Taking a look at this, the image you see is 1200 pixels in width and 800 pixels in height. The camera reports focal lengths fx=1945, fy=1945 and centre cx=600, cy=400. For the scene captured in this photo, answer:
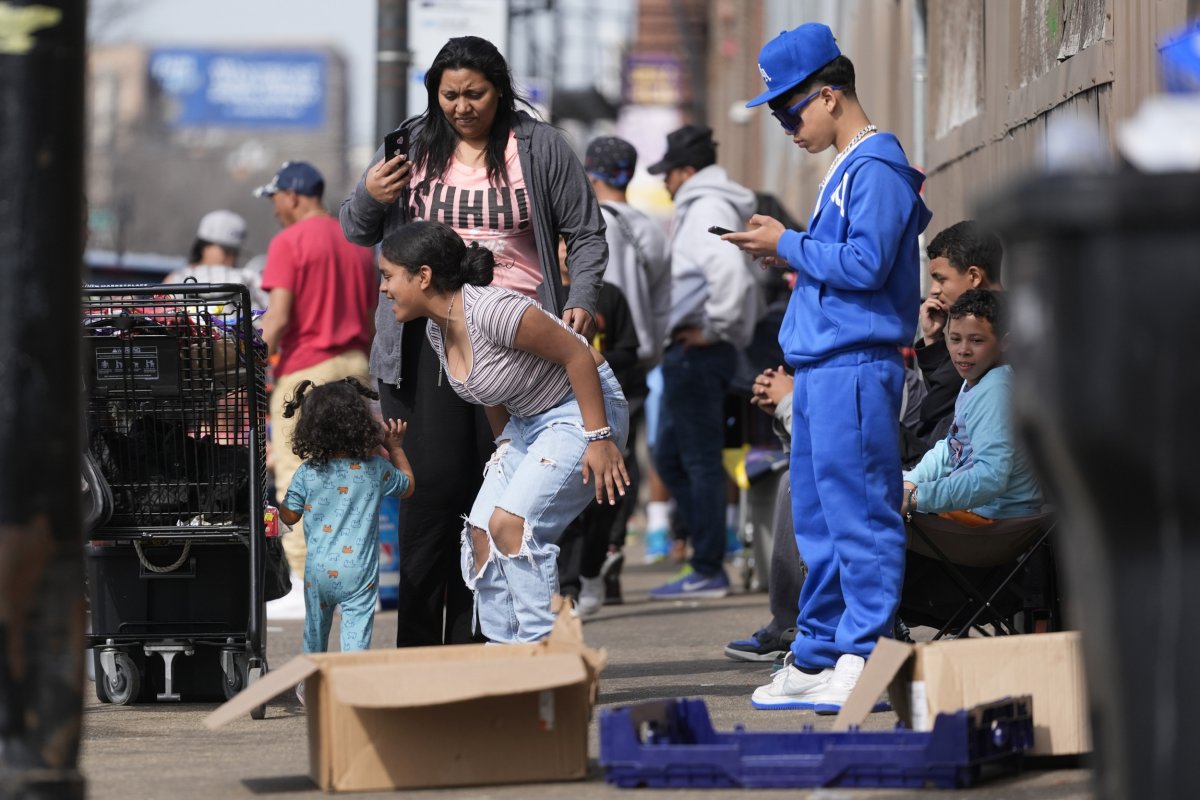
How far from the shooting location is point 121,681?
6602mm

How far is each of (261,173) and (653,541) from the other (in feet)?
286

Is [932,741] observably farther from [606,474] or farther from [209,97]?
[209,97]

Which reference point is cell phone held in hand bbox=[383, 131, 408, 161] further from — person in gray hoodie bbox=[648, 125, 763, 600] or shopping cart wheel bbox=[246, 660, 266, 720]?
person in gray hoodie bbox=[648, 125, 763, 600]

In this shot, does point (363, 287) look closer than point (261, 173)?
Yes

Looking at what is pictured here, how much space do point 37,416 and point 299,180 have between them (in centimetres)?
638

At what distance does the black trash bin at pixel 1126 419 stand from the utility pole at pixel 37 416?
6.05 feet

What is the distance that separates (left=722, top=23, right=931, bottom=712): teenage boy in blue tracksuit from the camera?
226 inches

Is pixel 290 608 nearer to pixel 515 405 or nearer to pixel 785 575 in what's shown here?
pixel 785 575

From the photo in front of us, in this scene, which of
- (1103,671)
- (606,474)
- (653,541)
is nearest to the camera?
(1103,671)

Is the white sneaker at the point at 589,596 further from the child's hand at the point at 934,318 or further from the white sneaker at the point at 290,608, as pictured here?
the child's hand at the point at 934,318

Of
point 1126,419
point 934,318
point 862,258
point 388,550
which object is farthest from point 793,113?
point 388,550

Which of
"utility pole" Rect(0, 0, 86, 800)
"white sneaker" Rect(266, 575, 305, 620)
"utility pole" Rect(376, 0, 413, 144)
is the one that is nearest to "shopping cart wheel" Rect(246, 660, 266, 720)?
"utility pole" Rect(0, 0, 86, 800)

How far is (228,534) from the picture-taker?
6449 mm

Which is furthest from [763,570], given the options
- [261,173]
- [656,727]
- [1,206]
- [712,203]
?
[261,173]
